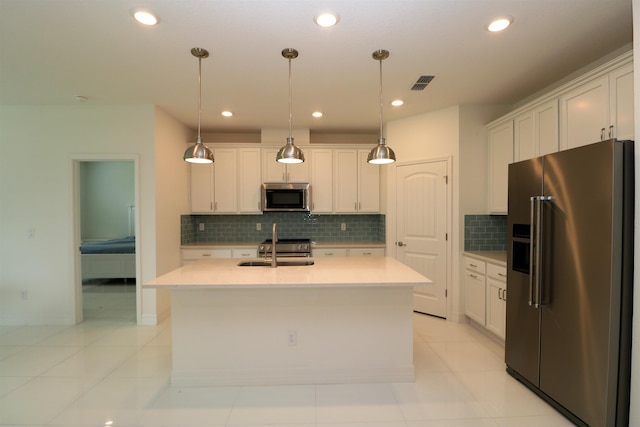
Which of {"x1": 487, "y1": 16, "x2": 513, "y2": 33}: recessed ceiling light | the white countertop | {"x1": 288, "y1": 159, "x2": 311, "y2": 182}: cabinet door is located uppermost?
{"x1": 487, "y1": 16, "x2": 513, "y2": 33}: recessed ceiling light

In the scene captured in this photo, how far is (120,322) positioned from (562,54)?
17.7ft

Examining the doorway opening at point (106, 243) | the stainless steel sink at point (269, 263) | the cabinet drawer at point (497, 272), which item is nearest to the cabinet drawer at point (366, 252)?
the cabinet drawer at point (497, 272)

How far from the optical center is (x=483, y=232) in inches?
144

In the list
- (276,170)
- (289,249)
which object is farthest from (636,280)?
(276,170)

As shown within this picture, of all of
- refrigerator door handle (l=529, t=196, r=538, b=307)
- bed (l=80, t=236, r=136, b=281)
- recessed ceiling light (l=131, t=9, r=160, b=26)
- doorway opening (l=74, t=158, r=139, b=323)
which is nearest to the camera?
recessed ceiling light (l=131, t=9, r=160, b=26)

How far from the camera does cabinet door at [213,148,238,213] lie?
4.54 metres

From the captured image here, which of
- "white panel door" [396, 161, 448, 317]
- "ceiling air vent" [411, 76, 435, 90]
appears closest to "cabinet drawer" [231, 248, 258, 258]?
"white panel door" [396, 161, 448, 317]

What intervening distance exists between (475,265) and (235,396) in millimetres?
2761

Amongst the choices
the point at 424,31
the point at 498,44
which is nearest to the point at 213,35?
the point at 424,31

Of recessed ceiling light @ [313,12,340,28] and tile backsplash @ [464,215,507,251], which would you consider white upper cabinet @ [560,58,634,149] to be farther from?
recessed ceiling light @ [313,12,340,28]

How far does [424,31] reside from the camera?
2.14 metres

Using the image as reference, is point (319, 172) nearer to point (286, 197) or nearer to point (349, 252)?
point (286, 197)

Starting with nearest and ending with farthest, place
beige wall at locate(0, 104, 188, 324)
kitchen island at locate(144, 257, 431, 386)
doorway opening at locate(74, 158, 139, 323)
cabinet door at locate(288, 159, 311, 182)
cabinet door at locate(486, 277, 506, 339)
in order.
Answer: kitchen island at locate(144, 257, 431, 386)
cabinet door at locate(486, 277, 506, 339)
beige wall at locate(0, 104, 188, 324)
doorway opening at locate(74, 158, 139, 323)
cabinet door at locate(288, 159, 311, 182)

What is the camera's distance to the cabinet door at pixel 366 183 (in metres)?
4.63
